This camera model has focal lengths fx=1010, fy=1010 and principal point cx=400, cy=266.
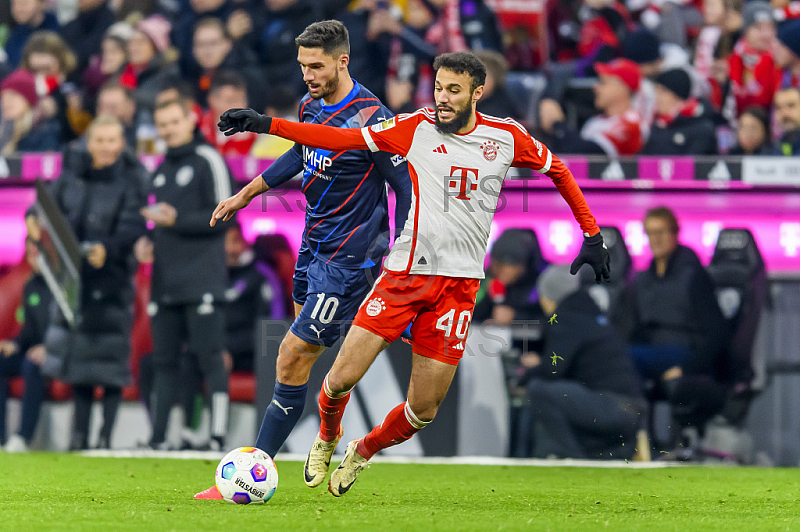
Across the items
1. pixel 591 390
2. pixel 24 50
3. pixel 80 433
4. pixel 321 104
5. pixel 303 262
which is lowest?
pixel 80 433

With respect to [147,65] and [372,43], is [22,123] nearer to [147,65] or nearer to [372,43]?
[147,65]

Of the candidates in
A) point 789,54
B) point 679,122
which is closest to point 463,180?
point 679,122

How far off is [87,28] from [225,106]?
8.94 ft

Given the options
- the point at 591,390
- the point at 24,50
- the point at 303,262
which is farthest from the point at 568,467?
the point at 24,50

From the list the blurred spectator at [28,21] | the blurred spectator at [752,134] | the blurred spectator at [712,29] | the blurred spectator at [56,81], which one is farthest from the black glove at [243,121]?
the blurred spectator at [28,21]

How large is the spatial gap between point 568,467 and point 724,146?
3500 mm

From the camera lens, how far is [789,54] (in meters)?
9.34

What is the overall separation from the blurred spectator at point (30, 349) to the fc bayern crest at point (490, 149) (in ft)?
14.8

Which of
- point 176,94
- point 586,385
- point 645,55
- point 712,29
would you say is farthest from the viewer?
point 712,29

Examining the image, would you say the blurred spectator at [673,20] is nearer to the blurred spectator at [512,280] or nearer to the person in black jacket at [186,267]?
the blurred spectator at [512,280]

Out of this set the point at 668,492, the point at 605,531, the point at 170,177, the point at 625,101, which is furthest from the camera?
the point at 625,101

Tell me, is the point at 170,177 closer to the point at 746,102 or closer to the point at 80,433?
the point at 80,433

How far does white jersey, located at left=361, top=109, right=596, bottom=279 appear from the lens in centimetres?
456

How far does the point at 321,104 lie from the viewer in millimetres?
4969
